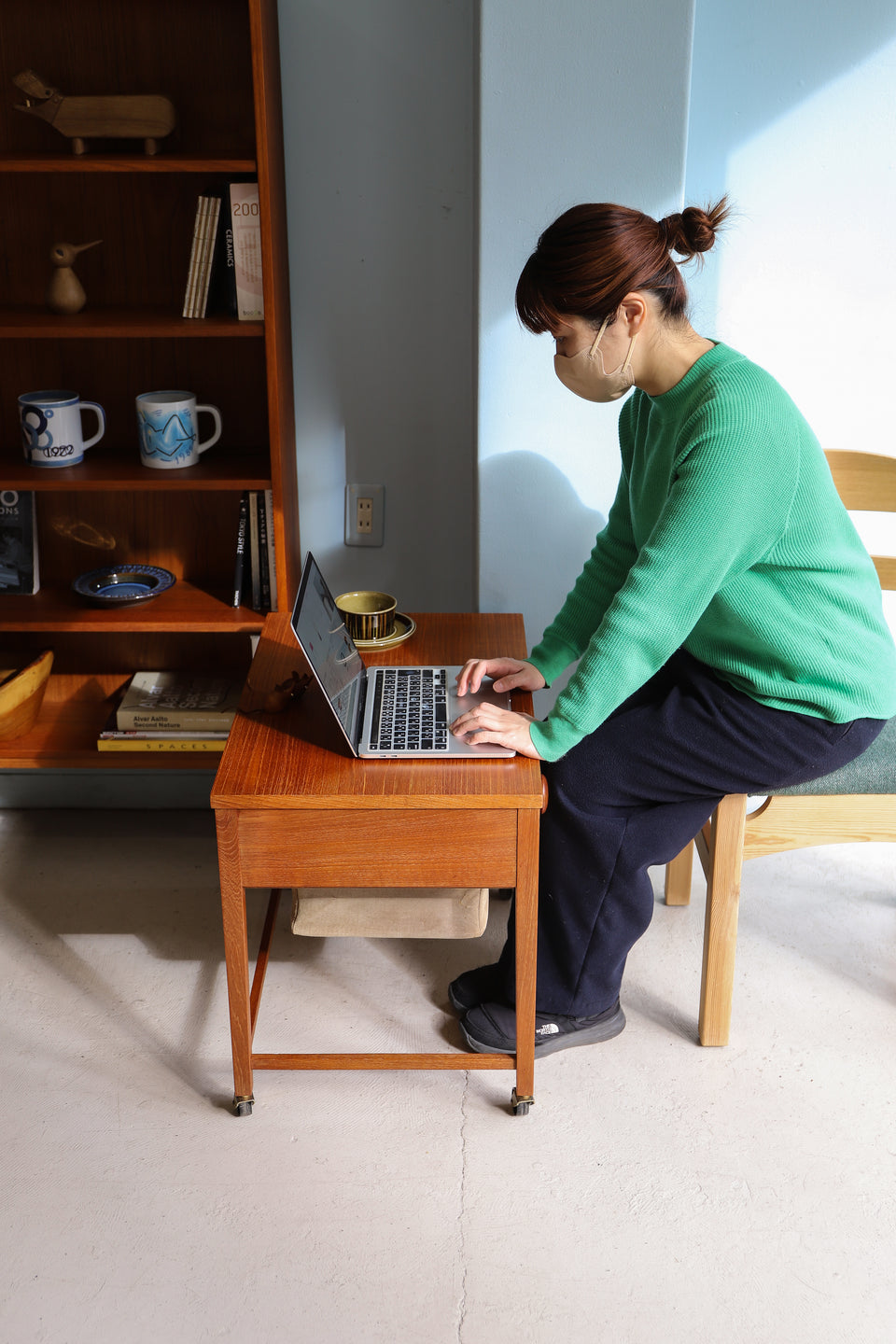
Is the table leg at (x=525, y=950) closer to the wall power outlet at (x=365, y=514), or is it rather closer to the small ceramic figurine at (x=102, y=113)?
the wall power outlet at (x=365, y=514)

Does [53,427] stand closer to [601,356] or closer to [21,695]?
[21,695]

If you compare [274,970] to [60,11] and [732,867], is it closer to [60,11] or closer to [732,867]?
[732,867]

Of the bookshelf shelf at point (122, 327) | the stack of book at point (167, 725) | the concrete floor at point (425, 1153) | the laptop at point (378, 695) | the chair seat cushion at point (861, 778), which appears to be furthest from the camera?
the stack of book at point (167, 725)

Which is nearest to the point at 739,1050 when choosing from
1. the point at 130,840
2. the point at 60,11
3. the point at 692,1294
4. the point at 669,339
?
the point at 692,1294

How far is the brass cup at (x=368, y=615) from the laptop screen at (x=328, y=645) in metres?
0.09

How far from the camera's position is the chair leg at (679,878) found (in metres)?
2.06

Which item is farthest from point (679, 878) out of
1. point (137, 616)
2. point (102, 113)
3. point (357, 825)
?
point (102, 113)

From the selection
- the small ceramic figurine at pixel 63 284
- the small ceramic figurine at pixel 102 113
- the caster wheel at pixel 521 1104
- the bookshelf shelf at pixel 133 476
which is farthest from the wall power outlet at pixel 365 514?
the caster wheel at pixel 521 1104

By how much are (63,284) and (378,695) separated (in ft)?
3.27

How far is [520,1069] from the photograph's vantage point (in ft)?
5.27

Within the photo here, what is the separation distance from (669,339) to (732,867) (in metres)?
0.77

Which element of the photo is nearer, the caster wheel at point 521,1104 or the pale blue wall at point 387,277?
the caster wheel at point 521,1104

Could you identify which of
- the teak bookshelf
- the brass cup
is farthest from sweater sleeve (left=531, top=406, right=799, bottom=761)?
the teak bookshelf

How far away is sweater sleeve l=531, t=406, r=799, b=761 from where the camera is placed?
4.57 ft
